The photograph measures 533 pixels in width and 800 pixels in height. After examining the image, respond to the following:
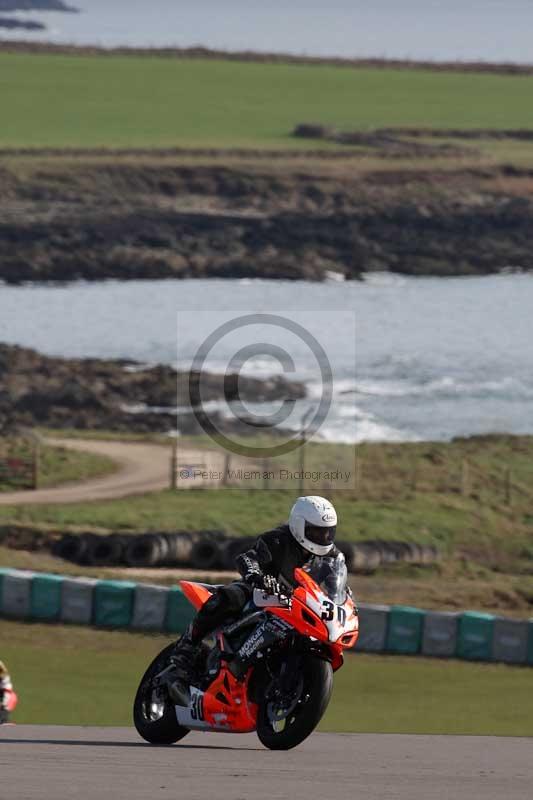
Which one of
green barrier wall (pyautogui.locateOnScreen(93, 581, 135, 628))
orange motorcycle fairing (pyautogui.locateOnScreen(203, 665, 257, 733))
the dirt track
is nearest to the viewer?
orange motorcycle fairing (pyautogui.locateOnScreen(203, 665, 257, 733))

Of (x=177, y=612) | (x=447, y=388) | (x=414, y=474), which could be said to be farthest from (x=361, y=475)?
(x=177, y=612)

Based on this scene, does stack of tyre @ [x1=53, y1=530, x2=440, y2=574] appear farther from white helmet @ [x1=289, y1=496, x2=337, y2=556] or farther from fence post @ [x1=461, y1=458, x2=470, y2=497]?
white helmet @ [x1=289, y1=496, x2=337, y2=556]

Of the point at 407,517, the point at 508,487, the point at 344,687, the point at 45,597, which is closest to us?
the point at 344,687

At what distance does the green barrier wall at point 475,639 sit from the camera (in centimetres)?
2670

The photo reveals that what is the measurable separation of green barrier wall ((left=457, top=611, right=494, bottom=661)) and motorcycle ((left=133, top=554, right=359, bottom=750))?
1318 cm

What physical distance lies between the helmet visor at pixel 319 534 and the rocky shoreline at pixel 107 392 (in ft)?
140

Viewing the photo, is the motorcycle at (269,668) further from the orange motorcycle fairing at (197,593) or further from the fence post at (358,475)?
the fence post at (358,475)

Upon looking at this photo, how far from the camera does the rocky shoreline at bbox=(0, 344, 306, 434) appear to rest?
189ft

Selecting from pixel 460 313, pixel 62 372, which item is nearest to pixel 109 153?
pixel 460 313

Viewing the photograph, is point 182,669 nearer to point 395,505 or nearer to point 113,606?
point 113,606

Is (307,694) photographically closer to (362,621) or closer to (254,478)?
(362,621)

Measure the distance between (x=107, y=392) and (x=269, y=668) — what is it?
48128mm

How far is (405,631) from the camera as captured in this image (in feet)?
88.5

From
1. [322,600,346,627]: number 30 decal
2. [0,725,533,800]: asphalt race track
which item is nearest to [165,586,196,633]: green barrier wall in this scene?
[0,725,533,800]: asphalt race track
